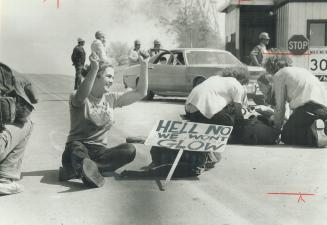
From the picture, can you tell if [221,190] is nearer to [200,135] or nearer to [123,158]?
[200,135]

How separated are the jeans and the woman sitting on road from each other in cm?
45

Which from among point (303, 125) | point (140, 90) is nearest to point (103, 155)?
point (140, 90)

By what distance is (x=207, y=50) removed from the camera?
15.2 meters

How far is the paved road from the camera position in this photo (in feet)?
14.6

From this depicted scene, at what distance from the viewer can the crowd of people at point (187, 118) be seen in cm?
527

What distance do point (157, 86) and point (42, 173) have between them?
9.60m

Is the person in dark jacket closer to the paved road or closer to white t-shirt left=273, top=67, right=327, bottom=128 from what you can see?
the paved road

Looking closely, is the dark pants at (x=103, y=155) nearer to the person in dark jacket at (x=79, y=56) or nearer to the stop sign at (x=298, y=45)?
the person in dark jacket at (x=79, y=56)

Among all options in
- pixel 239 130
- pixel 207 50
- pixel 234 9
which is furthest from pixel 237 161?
pixel 234 9

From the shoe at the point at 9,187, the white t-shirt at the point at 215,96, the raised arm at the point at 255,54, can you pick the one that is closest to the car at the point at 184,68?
the raised arm at the point at 255,54

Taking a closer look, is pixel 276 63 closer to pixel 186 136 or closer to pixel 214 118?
pixel 214 118

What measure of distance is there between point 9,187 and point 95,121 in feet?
3.17

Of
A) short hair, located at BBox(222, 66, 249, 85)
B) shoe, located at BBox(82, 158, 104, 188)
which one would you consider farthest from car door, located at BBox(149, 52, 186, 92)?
shoe, located at BBox(82, 158, 104, 188)

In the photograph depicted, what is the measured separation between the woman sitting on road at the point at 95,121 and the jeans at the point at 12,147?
0.45 m
